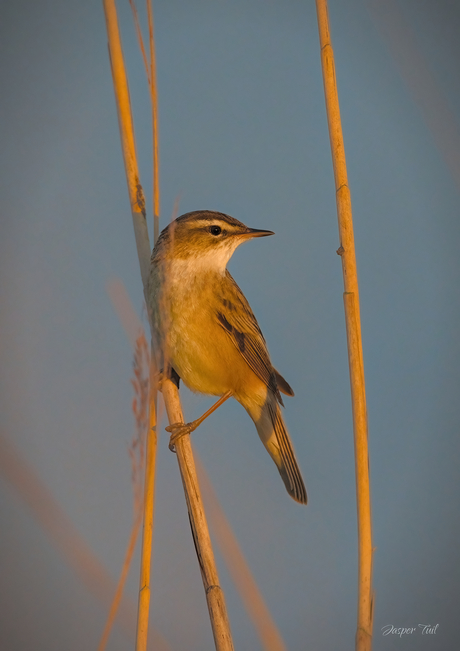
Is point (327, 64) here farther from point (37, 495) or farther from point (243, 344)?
point (37, 495)

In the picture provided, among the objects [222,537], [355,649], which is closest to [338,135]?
[222,537]

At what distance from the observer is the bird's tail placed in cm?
321

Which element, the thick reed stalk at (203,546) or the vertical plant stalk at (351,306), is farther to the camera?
the vertical plant stalk at (351,306)

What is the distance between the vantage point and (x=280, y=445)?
337cm

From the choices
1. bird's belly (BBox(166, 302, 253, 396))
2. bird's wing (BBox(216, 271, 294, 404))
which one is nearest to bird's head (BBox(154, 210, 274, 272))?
bird's wing (BBox(216, 271, 294, 404))

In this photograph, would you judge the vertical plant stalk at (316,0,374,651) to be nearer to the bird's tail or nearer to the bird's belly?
the bird's belly

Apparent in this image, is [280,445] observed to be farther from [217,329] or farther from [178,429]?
[178,429]

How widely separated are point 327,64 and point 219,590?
209 centimetres

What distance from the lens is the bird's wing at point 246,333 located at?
3.23 metres

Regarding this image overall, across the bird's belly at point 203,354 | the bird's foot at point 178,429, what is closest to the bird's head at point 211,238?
the bird's belly at point 203,354

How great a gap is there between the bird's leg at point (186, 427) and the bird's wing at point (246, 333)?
0.28 metres


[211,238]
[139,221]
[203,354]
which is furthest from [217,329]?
[139,221]

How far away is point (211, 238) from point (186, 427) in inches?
53.6

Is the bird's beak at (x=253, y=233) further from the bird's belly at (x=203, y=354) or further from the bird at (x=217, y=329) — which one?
the bird's belly at (x=203, y=354)
